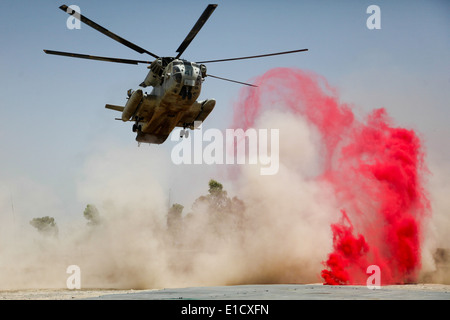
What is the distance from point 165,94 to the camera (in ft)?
67.2

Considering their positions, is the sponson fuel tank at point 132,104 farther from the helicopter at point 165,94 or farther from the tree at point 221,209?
the tree at point 221,209

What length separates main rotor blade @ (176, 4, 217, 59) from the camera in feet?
59.4

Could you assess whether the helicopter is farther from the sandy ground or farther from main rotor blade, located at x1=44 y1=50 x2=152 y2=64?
the sandy ground

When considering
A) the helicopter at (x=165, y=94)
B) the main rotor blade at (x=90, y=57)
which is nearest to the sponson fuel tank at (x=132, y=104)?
the helicopter at (x=165, y=94)

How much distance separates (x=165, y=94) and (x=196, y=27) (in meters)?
3.33

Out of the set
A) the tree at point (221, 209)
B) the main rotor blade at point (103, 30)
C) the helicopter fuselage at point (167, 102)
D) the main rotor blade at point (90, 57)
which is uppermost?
the main rotor blade at point (103, 30)

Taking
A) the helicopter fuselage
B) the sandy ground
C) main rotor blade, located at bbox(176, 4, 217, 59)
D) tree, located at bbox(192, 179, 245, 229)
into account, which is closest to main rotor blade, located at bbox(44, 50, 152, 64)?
the helicopter fuselage

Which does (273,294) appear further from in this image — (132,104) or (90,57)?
(90,57)

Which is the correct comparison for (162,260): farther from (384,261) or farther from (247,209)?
(384,261)

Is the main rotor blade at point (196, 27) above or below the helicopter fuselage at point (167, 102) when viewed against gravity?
above

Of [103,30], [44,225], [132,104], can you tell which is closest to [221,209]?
[132,104]

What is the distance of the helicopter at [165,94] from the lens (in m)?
19.7

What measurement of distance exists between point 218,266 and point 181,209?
183ft

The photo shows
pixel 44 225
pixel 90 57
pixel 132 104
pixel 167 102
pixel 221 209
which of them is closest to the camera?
pixel 90 57
